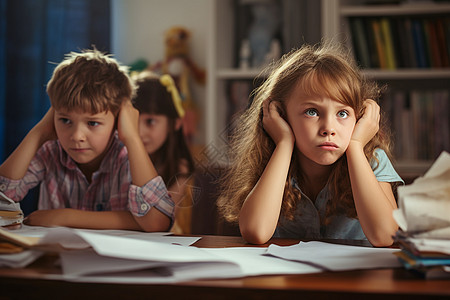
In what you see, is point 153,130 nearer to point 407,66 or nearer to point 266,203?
point 266,203

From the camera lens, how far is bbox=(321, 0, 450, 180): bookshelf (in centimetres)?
230

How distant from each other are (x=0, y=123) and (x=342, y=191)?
2.24 m

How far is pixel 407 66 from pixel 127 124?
1.64 metres

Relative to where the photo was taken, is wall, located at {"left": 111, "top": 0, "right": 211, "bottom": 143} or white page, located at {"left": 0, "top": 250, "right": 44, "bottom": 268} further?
wall, located at {"left": 111, "top": 0, "right": 211, "bottom": 143}

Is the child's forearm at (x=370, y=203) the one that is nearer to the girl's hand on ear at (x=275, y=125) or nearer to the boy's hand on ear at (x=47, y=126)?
the girl's hand on ear at (x=275, y=125)

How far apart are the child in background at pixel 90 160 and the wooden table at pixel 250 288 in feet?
1.68

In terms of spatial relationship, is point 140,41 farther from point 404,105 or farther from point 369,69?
point 404,105

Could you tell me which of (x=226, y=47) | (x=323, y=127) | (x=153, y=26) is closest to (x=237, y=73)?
→ (x=226, y=47)

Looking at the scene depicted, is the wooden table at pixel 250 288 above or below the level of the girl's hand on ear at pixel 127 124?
below

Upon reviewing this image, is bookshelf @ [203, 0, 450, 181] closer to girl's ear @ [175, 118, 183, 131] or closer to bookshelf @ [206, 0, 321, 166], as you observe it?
bookshelf @ [206, 0, 321, 166]

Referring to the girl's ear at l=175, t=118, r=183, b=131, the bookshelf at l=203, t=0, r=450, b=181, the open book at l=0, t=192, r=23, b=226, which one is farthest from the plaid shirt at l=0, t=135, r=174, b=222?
the bookshelf at l=203, t=0, r=450, b=181

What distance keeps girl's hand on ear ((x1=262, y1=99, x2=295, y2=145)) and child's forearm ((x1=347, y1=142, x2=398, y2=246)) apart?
13 centimetres

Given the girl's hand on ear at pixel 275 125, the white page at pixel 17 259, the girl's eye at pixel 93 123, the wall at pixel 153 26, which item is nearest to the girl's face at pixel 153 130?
the girl's eye at pixel 93 123

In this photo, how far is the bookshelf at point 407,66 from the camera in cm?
230
